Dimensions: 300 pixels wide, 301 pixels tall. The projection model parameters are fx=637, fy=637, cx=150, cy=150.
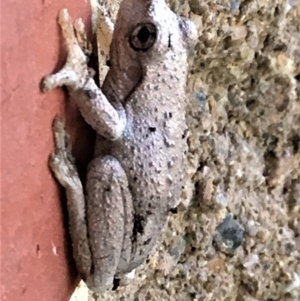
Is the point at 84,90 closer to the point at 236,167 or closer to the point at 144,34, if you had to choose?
the point at 144,34

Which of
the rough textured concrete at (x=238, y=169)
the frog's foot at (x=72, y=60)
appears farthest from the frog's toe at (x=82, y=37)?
the rough textured concrete at (x=238, y=169)

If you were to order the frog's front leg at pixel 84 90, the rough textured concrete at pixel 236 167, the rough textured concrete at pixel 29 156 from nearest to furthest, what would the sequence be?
the rough textured concrete at pixel 29 156 < the frog's front leg at pixel 84 90 < the rough textured concrete at pixel 236 167

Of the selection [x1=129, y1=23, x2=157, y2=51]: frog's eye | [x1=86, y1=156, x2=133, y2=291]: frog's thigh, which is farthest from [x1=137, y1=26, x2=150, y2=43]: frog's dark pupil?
[x1=86, y1=156, x2=133, y2=291]: frog's thigh

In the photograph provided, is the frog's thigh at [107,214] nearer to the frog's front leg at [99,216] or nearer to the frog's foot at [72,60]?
the frog's front leg at [99,216]

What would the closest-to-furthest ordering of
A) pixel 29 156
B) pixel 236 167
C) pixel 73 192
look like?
pixel 29 156 < pixel 73 192 < pixel 236 167

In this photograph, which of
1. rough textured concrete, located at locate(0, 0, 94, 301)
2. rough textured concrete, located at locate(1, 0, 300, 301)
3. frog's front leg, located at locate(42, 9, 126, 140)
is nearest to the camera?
rough textured concrete, located at locate(0, 0, 94, 301)

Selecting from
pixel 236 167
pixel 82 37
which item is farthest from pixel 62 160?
pixel 236 167

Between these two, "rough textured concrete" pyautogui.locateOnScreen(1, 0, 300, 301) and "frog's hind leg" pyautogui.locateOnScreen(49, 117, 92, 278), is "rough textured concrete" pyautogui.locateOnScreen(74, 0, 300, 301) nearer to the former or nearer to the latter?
"rough textured concrete" pyautogui.locateOnScreen(1, 0, 300, 301)
